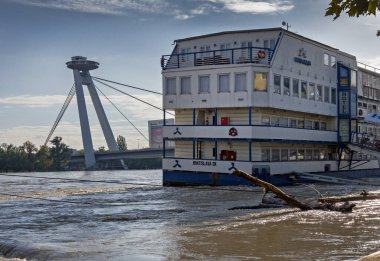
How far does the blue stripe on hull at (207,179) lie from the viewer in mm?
30531

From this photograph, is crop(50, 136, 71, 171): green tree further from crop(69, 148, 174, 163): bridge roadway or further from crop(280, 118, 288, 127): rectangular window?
crop(280, 118, 288, 127): rectangular window

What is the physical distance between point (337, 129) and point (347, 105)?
75.5 inches

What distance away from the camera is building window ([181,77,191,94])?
32.8m

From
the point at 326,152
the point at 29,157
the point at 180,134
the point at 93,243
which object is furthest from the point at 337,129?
the point at 29,157

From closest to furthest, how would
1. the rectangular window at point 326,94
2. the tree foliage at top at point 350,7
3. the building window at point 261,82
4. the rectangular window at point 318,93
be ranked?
1. the tree foliage at top at point 350,7
2. the building window at point 261,82
3. the rectangular window at point 318,93
4. the rectangular window at point 326,94

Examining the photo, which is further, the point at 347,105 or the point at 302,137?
the point at 347,105

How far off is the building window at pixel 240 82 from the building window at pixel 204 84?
1.79m

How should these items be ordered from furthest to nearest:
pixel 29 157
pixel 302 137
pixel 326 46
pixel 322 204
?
pixel 29 157 < pixel 326 46 < pixel 302 137 < pixel 322 204

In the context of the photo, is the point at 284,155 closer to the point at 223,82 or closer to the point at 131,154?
the point at 223,82

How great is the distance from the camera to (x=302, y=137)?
35.4 meters

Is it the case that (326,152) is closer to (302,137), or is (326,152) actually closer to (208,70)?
(302,137)

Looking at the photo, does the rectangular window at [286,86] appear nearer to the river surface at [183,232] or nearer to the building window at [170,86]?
the building window at [170,86]

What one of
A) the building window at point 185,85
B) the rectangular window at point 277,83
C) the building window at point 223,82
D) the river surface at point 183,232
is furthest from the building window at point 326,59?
the river surface at point 183,232

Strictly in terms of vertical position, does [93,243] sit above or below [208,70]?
below
